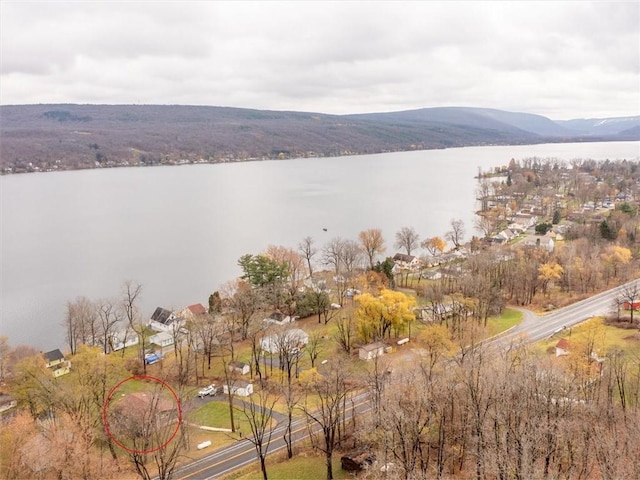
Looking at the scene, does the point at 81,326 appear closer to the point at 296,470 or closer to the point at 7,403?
the point at 7,403

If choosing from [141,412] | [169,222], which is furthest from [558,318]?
[169,222]

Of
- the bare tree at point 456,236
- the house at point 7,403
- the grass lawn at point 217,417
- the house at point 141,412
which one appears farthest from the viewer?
the bare tree at point 456,236

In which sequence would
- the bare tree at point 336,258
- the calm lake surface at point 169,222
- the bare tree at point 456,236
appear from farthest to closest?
the bare tree at point 456,236 → the calm lake surface at point 169,222 → the bare tree at point 336,258

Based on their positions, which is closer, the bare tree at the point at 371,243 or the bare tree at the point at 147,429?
the bare tree at the point at 147,429

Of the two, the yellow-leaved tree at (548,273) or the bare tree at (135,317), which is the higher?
the yellow-leaved tree at (548,273)

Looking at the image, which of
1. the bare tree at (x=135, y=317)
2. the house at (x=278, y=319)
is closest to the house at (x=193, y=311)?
the bare tree at (x=135, y=317)

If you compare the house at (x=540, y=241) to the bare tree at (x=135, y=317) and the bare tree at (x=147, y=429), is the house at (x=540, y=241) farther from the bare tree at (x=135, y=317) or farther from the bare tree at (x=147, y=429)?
the bare tree at (x=147, y=429)
